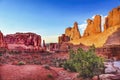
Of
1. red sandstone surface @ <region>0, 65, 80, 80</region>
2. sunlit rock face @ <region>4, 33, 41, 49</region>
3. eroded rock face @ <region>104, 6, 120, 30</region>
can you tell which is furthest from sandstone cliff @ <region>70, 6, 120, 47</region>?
red sandstone surface @ <region>0, 65, 80, 80</region>

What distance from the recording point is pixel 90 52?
13109 millimetres

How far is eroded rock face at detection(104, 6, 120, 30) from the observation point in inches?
Answer: 1745

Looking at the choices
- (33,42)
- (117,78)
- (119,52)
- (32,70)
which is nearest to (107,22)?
(33,42)

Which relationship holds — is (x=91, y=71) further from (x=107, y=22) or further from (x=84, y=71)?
(x=107, y=22)

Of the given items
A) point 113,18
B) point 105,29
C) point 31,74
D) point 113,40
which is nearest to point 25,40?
point 113,40

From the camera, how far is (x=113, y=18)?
47219mm

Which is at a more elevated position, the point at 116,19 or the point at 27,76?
the point at 116,19

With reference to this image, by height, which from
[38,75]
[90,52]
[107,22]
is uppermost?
[107,22]

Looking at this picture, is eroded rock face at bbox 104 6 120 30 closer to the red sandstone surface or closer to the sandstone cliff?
the sandstone cliff

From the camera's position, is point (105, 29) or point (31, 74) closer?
point (31, 74)

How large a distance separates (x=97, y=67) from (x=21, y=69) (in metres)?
4.25

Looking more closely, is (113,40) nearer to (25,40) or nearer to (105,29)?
(105,29)

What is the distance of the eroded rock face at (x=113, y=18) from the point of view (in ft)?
145

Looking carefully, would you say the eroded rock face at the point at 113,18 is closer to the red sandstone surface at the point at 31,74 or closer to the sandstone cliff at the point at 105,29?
the sandstone cliff at the point at 105,29
